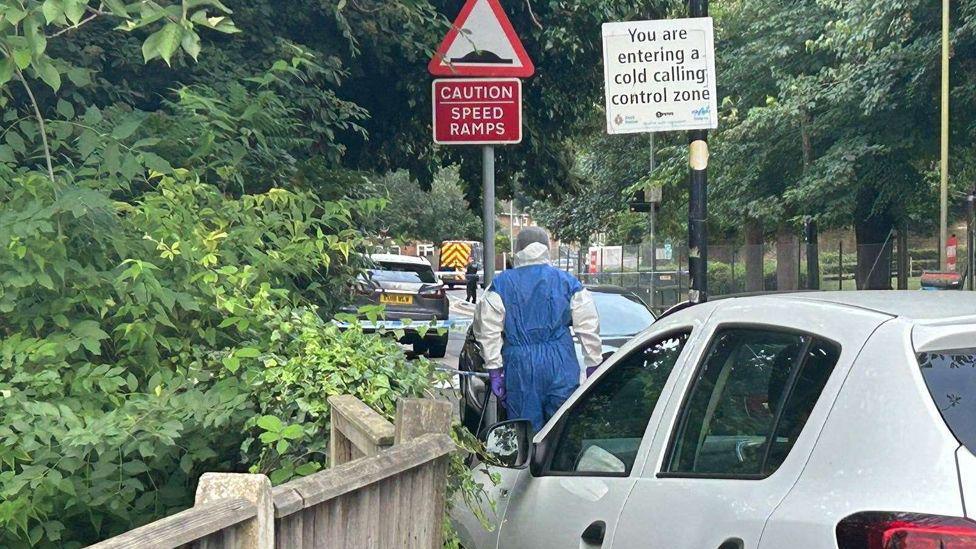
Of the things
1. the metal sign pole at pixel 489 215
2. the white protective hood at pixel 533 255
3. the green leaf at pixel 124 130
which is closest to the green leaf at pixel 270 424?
the green leaf at pixel 124 130

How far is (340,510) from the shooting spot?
2.32 metres

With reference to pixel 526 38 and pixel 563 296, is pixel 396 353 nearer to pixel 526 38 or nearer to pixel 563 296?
pixel 563 296

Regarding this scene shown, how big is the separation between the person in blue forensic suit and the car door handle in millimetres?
2723

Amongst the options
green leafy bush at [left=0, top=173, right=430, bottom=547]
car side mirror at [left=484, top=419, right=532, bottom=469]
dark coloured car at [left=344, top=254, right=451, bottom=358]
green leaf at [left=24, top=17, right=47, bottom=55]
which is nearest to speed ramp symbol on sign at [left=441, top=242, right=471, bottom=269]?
dark coloured car at [left=344, top=254, right=451, bottom=358]

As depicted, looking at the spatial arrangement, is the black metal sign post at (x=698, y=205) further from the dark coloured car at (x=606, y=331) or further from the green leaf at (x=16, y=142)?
the green leaf at (x=16, y=142)

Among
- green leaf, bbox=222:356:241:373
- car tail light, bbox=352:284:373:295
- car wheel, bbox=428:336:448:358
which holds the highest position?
car tail light, bbox=352:284:373:295

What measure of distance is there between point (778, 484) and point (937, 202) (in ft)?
87.4

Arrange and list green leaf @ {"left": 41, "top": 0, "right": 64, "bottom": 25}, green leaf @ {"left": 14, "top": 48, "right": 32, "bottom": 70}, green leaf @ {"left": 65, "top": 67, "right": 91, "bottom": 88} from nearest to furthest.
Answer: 1. green leaf @ {"left": 41, "top": 0, "right": 64, "bottom": 25}
2. green leaf @ {"left": 14, "top": 48, "right": 32, "bottom": 70}
3. green leaf @ {"left": 65, "top": 67, "right": 91, "bottom": 88}

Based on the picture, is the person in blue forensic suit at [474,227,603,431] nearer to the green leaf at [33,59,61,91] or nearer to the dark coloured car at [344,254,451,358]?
the green leaf at [33,59,61,91]

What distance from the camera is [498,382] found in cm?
577

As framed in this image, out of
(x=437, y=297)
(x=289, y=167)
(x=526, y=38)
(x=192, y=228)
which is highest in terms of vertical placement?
(x=526, y=38)

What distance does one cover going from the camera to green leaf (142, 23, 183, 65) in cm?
302

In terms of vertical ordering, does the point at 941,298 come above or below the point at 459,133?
below

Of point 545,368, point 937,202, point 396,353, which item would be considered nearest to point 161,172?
point 396,353
